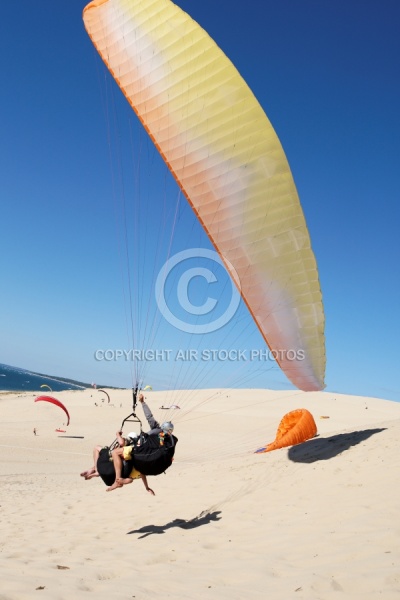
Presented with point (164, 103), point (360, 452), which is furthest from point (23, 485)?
point (164, 103)

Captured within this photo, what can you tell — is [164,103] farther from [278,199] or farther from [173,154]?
[278,199]

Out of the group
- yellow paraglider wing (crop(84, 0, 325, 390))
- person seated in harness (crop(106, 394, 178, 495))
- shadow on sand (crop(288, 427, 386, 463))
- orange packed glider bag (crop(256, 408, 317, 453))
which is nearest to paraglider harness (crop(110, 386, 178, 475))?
person seated in harness (crop(106, 394, 178, 495))

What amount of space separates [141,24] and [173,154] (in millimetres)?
2648

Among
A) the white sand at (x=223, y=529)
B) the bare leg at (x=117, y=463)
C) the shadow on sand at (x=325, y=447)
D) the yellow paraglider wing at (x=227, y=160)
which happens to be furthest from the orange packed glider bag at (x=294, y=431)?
the bare leg at (x=117, y=463)

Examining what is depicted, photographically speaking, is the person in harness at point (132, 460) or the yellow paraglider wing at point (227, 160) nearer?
the person in harness at point (132, 460)

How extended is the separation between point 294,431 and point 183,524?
6681mm

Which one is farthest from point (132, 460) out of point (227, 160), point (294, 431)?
point (294, 431)

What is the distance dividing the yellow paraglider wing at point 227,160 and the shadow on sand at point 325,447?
6.85 feet

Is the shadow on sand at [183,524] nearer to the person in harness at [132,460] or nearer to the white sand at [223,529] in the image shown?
the white sand at [223,529]

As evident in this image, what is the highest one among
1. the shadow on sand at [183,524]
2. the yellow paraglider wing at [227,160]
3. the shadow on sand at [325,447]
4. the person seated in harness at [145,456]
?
the yellow paraglider wing at [227,160]

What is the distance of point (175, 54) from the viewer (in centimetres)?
892

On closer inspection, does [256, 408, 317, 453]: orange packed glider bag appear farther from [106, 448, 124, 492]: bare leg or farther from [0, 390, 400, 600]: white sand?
[106, 448, 124, 492]: bare leg

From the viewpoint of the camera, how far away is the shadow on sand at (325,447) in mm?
10289

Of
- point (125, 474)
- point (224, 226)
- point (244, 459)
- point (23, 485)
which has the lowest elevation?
point (23, 485)
